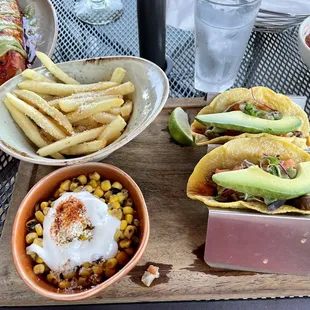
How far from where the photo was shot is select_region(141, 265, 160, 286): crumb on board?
3.92 ft

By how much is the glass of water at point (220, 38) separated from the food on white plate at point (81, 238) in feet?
2.56

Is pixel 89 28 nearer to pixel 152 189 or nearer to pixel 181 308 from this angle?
pixel 152 189

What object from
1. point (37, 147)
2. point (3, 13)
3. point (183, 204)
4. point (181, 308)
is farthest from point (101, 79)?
point (181, 308)

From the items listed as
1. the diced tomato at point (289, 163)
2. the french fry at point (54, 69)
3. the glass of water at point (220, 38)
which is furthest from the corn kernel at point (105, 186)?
the glass of water at point (220, 38)

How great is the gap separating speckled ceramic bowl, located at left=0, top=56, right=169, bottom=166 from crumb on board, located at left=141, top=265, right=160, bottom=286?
1.29 ft

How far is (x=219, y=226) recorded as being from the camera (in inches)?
46.8

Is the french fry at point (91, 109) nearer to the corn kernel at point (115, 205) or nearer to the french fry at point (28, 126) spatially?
the french fry at point (28, 126)

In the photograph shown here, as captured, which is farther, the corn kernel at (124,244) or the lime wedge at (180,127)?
the lime wedge at (180,127)

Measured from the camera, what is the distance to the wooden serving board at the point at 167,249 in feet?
3.89

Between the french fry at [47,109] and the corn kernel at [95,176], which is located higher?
the french fry at [47,109]

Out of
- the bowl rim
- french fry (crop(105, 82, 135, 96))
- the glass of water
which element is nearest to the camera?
french fry (crop(105, 82, 135, 96))

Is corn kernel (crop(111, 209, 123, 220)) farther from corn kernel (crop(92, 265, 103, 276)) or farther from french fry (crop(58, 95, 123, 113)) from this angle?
french fry (crop(58, 95, 123, 113))

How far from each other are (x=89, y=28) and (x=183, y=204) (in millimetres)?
1133

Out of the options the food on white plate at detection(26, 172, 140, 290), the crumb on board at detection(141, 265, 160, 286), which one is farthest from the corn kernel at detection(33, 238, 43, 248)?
the crumb on board at detection(141, 265, 160, 286)
